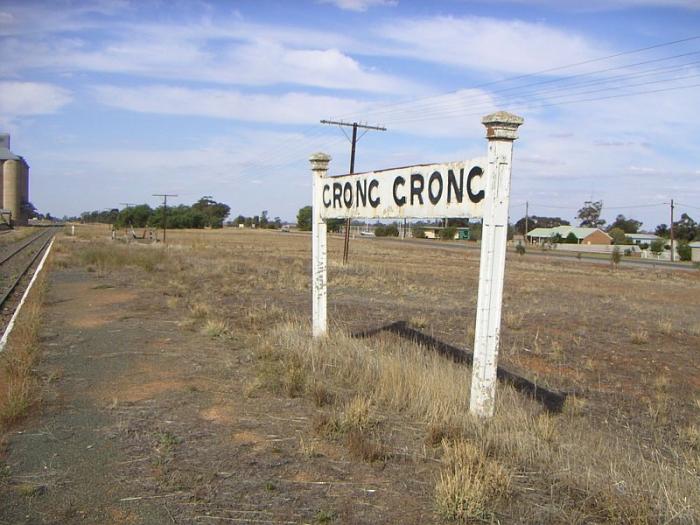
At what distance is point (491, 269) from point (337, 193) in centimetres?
365

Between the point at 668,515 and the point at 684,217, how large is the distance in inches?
4992

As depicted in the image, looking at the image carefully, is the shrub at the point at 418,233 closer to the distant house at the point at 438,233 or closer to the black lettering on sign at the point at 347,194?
the distant house at the point at 438,233

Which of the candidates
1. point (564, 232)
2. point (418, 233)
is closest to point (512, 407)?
point (418, 233)

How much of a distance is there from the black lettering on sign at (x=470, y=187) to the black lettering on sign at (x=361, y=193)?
2.30 m

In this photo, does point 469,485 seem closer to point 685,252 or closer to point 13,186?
point 685,252

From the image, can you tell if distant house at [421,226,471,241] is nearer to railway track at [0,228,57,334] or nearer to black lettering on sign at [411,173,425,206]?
railway track at [0,228,57,334]

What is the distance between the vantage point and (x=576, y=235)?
125250mm

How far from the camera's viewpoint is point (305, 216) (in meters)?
126

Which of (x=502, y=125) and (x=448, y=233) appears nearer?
(x=502, y=125)

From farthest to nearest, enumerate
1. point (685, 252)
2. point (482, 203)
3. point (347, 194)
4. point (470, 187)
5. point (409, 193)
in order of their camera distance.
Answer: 1. point (685, 252)
2. point (347, 194)
3. point (409, 193)
4. point (470, 187)
5. point (482, 203)

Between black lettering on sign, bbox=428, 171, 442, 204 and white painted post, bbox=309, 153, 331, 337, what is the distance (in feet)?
9.56

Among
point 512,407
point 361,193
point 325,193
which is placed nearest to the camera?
point 512,407

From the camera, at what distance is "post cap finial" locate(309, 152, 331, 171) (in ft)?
29.5

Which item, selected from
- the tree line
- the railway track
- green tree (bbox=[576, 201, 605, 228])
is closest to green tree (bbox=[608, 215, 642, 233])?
green tree (bbox=[576, 201, 605, 228])
